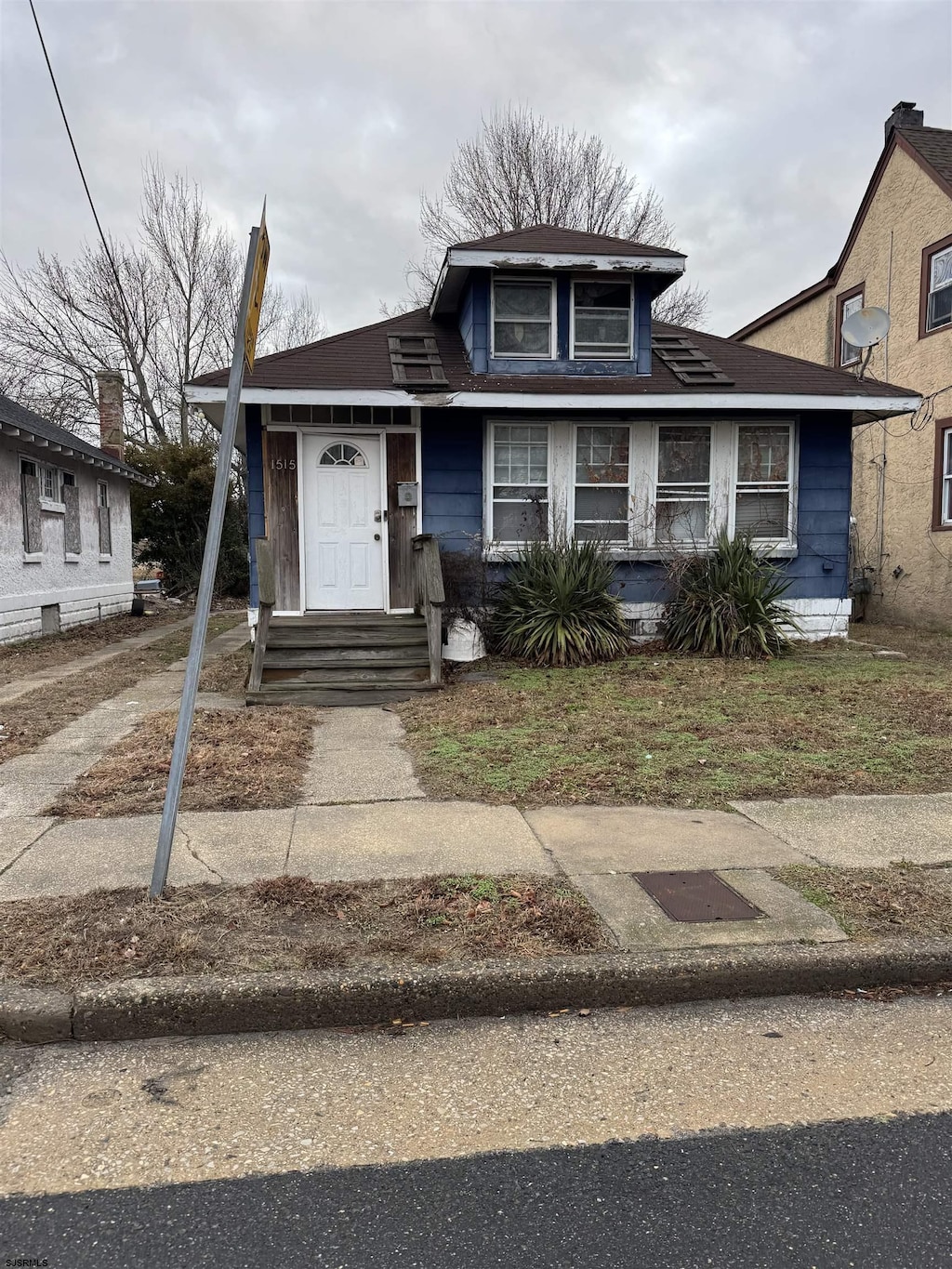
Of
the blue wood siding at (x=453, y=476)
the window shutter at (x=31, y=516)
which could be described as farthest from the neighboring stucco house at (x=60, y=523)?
the blue wood siding at (x=453, y=476)

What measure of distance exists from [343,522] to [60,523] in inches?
293

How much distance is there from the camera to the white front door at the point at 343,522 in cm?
1088

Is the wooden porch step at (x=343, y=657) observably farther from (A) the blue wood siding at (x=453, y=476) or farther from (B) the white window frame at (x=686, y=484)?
(B) the white window frame at (x=686, y=484)

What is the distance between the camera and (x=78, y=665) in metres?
11.5

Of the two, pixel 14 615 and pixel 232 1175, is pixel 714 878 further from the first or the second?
pixel 14 615

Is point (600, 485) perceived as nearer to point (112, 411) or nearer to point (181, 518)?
point (112, 411)

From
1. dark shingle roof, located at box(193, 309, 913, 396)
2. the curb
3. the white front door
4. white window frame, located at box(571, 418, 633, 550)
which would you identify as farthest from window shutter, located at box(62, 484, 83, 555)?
the curb

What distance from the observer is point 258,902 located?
3.72 m

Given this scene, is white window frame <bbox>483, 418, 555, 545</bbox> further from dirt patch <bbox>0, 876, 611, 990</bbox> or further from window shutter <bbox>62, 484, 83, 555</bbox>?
window shutter <bbox>62, 484, 83, 555</bbox>

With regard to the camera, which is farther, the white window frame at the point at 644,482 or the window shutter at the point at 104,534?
the window shutter at the point at 104,534

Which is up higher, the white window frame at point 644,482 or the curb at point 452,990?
the white window frame at point 644,482

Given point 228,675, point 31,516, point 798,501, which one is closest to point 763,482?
point 798,501

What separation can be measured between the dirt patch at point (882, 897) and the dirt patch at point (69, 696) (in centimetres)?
562

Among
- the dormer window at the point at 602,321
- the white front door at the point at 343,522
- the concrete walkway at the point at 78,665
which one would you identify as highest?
the dormer window at the point at 602,321
